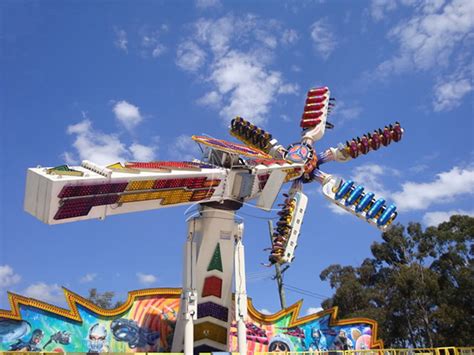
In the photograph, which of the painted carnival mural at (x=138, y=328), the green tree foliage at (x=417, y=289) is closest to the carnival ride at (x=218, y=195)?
the painted carnival mural at (x=138, y=328)

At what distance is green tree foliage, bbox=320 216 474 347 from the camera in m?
35.1

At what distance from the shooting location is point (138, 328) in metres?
21.8

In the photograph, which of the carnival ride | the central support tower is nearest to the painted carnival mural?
the carnival ride

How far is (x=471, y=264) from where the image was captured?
36.0 m

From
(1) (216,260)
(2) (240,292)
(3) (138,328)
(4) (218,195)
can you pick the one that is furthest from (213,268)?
(3) (138,328)

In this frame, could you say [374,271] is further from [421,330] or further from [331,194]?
[331,194]

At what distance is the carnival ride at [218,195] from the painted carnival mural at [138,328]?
443 millimetres

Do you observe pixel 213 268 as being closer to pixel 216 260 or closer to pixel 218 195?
pixel 216 260

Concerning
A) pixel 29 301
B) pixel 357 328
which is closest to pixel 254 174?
pixel 29 301

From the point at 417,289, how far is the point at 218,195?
25446 mm

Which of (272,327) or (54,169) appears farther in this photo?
(272,327)

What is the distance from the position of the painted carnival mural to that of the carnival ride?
1.45 feet

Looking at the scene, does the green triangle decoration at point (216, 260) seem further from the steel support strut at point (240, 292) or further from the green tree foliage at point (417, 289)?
the green tree foliage at point (417, 289)

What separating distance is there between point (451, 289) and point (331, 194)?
1960 centimetres
